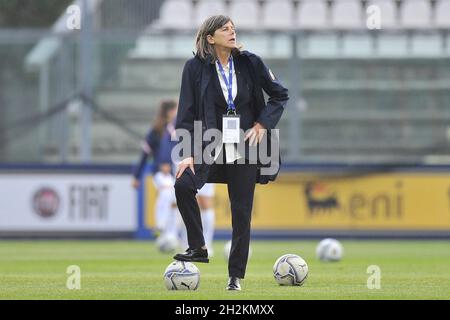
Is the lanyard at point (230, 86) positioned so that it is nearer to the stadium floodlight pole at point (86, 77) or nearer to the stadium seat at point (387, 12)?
the stadium floodlight pole at point (86, 77)

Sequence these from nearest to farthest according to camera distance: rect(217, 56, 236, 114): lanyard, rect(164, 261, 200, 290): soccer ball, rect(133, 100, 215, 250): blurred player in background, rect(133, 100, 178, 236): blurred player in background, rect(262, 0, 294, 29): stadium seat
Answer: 1. rect(217, 56, 236, 114): lanyard
2. rect(164, 261, 200, 290): soccer ball
3. rect(133, 100, 215, 250): blurred player in background
4. rect(133, 100, 178, 236): blurred player in background
5. rect(262, 0, 294, 29): stadium seat

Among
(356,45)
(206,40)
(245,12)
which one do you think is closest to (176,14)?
(245,12)

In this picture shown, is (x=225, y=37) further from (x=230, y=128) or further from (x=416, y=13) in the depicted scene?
(x=416, y=13)

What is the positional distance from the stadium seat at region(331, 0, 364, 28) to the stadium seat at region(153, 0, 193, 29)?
10.4 ft

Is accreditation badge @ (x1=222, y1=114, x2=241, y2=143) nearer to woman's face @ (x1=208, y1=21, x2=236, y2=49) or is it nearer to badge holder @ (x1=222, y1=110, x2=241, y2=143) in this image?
badge holder @ (x1=222, y1=110, x2=241, y2=143)

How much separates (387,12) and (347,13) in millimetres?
864

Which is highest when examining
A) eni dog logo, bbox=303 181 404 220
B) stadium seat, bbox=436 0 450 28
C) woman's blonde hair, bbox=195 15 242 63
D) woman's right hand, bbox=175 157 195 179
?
stadium seat, bbox=436 0 450 28

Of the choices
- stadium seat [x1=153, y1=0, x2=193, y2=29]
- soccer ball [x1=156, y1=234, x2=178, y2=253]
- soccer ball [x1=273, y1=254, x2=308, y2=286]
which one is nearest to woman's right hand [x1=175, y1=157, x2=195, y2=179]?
soccer ball [x1=273, y1=254, x2=308, y2=286]

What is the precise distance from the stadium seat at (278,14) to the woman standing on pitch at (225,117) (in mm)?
16103

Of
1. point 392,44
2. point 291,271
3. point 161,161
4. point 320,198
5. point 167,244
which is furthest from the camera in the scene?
point 392,44

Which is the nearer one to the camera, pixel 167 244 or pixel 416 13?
pixel 167 244

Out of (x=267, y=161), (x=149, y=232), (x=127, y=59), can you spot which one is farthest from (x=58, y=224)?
(x=267, y=161)

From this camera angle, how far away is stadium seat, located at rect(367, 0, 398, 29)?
26516 mm

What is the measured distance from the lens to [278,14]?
27.3 meters
